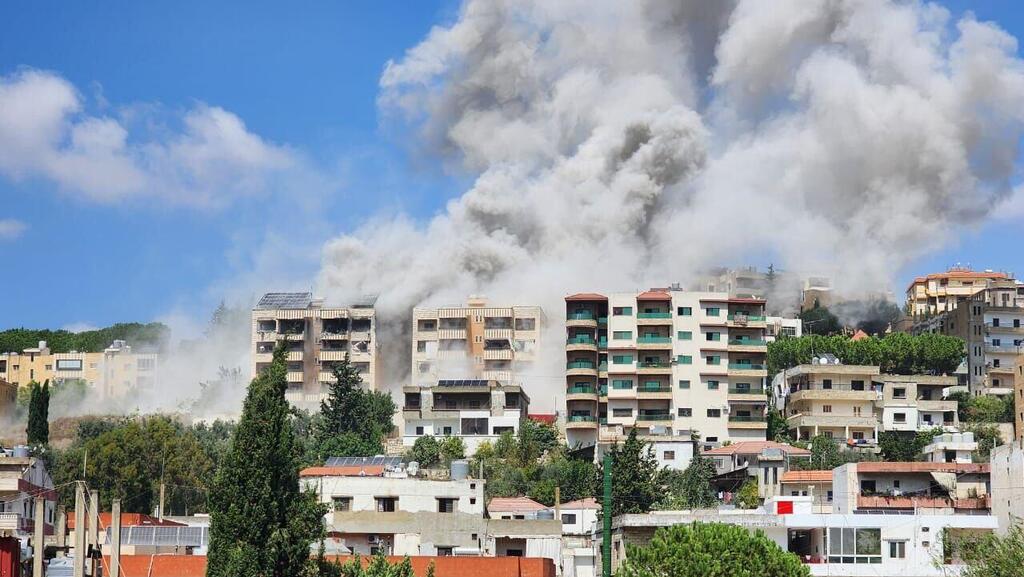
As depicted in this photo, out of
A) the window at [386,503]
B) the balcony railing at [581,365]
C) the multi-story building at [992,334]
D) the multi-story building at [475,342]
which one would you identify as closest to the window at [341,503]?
the window at [386,503]

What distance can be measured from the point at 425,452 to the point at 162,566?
40904mm

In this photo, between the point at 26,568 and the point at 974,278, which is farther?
the point at 974,278

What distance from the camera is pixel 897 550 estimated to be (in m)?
50.2

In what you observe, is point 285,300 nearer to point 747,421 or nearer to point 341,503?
point 747,421

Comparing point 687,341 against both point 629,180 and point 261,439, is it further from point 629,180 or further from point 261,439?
point 261,439

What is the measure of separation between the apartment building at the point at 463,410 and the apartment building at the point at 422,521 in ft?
105

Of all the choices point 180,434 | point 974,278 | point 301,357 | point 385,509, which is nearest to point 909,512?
point 385,509

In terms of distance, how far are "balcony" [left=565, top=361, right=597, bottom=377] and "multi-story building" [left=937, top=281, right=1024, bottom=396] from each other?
26383 mm

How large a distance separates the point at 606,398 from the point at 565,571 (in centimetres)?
3871

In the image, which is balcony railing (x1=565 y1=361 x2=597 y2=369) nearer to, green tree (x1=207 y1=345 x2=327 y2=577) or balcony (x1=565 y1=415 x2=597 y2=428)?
balcony (x1=565 y1=415 x2=597 y2=428)

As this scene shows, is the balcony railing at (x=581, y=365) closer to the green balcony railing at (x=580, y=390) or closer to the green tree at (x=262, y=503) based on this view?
the green balcony railing at (x=580, y=390)

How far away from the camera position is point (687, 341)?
318ft

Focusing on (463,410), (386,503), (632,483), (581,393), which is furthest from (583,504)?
(581,393)

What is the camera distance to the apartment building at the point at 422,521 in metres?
55.9
